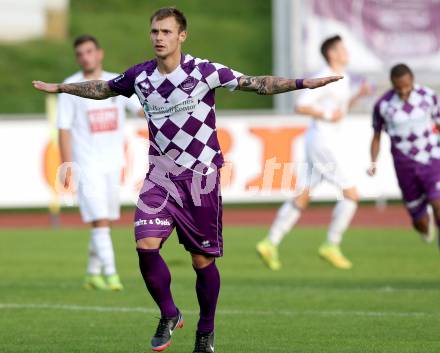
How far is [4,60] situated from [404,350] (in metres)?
26.6

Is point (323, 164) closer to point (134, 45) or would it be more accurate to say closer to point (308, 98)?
point (308, 98)

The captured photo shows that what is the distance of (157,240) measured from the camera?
7.85m

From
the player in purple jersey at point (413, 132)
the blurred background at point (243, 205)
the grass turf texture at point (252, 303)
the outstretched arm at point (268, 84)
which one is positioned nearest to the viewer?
the outstretched arm at point (268, 84)

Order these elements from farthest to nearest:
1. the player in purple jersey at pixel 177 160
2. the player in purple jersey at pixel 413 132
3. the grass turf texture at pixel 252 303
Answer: the player in purple jersey at pixel 413 132, the grass turf texture at pixel 252 303, the player in purple jersey at pixel 177 160

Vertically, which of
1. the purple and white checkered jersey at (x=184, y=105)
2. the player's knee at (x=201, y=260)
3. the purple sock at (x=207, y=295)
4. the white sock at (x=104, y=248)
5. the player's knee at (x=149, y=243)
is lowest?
the white sock at (x=104, y=248)

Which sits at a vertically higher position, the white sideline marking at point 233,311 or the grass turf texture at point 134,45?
the grass turf texture at point 134,45

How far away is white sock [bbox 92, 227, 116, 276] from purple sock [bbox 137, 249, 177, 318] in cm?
407

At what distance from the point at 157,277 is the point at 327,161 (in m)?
6.72

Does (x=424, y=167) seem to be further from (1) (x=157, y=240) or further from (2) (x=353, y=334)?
(1) (x=157, y=240)

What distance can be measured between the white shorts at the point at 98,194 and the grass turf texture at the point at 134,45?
717 inches

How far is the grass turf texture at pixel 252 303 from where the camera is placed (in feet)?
27.9

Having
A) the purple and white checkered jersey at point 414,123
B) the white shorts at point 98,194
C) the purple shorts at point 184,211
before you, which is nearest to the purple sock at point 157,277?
the purple shorts at point 184,211

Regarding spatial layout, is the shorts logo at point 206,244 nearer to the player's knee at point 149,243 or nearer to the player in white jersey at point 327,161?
the player's knee at point 149,243

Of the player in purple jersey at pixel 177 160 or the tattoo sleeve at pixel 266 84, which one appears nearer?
the tattoo sleeve at pixel 266 84
